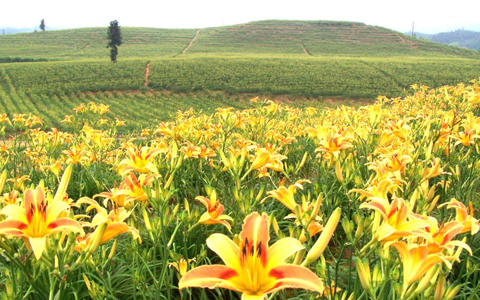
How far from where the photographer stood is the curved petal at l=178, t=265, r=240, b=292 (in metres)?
0.80

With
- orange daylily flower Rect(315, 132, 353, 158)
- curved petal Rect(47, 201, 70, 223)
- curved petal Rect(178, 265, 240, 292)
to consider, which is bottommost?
curved petal Rect(178, 265, 240, 292)

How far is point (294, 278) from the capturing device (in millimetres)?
834

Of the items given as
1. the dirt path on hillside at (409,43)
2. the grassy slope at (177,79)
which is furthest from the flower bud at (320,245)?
the dirt path on hillside at (409,43)

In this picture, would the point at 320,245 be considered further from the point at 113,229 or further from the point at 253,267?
the point at 113,229

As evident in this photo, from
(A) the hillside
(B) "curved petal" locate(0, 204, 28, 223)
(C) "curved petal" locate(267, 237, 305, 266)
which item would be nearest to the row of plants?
(A) the hillside

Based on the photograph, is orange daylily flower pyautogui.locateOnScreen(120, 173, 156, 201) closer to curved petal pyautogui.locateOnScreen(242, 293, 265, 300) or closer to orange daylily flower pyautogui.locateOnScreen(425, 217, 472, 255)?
curved petal pyautogui.locateOnScreen(242, 293, 265, 300)

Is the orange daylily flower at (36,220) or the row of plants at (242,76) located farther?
the row of plants at (242,76)

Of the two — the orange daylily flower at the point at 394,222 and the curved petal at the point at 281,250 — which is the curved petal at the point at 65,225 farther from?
the orange daylily flower at the point at 394,222

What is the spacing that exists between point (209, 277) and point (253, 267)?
13 cm

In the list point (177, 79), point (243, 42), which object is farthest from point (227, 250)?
point (243, 42)

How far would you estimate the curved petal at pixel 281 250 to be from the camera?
92 centimetres

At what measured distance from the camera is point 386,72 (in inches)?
1478

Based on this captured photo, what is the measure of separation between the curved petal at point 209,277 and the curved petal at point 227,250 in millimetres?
26

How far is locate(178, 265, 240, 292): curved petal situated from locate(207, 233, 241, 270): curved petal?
0.03 m
